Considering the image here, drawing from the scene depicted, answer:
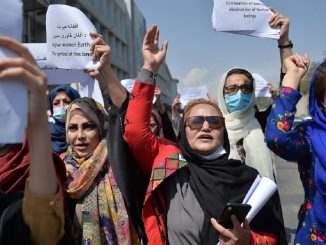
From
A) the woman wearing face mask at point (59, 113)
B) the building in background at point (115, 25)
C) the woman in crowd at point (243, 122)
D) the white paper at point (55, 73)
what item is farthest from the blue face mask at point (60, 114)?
the building in background at point (115, 25)

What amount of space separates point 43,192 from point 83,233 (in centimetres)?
79

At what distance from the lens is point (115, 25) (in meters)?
34.1

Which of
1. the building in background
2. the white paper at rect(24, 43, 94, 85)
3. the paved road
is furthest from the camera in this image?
the building in background

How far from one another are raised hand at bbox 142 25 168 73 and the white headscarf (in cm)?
98

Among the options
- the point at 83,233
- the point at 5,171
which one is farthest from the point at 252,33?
the point at 5,171

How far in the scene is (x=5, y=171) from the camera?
4.41 feet

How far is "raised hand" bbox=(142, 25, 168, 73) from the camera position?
196 cm

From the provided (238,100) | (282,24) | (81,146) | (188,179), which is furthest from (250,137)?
(81,146)

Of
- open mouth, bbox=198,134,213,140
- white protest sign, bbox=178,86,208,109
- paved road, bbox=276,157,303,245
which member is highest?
open mouth, bbox=198,134,213,140

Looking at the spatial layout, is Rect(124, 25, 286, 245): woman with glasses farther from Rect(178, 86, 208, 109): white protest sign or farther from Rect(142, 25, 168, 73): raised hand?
Rect(178, 86, 208, 109): white protest sign

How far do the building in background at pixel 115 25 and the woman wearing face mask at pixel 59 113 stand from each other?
557 inches

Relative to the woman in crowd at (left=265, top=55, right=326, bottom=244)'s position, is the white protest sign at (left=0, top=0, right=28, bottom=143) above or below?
above

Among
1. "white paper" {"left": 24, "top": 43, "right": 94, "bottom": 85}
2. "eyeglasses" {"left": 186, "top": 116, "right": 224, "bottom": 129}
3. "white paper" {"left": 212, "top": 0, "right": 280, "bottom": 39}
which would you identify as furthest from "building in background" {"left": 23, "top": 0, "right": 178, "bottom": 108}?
"eyeglasses" {"left": 186, "top": 116, "right": 224, "bottom": 129}

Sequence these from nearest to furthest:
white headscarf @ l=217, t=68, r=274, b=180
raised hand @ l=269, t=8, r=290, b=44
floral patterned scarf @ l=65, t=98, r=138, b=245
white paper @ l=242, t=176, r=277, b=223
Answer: white paper @ l=242, t=176, r=277, b=223, floral patterned scarf @ l=65, t=98, r=138, b=245, raised hand @ l=269, t=8, r=290, b=44, white headscarf @ l=217, t=68, r=274, b=180
